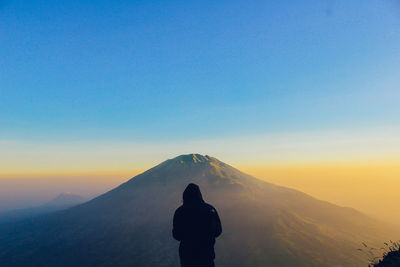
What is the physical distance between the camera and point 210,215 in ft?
27.5

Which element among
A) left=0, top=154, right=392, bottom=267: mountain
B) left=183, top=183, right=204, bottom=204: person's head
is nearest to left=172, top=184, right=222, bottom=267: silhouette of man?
left=183, top=183, right=204, bottom=204: person's head

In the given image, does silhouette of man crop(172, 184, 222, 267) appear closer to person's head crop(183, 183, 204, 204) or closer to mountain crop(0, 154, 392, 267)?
person's head crop(183, 183, 204, 204)

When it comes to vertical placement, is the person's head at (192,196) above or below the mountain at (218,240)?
above

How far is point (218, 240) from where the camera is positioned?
387 ft

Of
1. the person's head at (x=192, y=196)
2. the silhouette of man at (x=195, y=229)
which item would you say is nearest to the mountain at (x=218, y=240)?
the silhouette of man at (x=195, y=229)

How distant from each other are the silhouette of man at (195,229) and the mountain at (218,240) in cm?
10079

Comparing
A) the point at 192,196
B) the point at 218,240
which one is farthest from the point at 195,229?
the point at 218,240

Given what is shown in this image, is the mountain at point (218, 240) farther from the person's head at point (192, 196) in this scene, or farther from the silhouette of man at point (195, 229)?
the person's head at point (192, 196)

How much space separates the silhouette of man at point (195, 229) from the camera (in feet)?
27.3

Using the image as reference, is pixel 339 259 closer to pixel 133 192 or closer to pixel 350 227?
pixel 350 227

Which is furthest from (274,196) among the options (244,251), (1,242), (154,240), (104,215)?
(1,242)

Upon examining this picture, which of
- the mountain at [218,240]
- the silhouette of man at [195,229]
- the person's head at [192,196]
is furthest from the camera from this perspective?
the mountain at [218,240]

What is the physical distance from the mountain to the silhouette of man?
10079 cm

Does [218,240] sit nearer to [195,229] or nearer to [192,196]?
[195,229]
